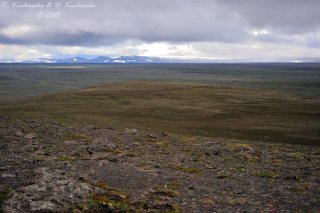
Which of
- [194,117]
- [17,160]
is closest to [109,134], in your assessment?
[17,160]

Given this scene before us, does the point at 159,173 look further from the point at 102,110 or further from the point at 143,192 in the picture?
the point at 102,110

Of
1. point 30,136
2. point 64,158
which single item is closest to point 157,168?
point 64,158

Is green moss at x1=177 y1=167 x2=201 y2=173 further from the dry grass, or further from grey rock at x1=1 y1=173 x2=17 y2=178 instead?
the dry grass

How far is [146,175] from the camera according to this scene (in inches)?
750

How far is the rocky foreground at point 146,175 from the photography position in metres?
14.2

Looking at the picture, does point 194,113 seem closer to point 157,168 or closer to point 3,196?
point 157,168

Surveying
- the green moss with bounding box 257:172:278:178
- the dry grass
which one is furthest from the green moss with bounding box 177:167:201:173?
the dry grass

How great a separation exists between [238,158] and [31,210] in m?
16.1

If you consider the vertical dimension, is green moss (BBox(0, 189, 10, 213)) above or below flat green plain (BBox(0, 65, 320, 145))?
above

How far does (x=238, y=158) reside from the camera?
24.7 meters

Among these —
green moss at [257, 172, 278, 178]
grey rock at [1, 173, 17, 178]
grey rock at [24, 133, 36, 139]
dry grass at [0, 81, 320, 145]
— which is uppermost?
grey rock at [1, 173, 17, 178]

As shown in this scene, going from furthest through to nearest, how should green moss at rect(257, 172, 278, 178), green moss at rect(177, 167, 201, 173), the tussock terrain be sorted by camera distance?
green moss at rect(177, 167, 201, 173) → green moss at rect(257, 172, 278, 178) → the tussock terrain

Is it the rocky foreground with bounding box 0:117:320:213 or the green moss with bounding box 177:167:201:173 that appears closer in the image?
the rocky foreground with bounding box 0:117:320:213

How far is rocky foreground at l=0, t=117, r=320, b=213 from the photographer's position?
46.6 ft
